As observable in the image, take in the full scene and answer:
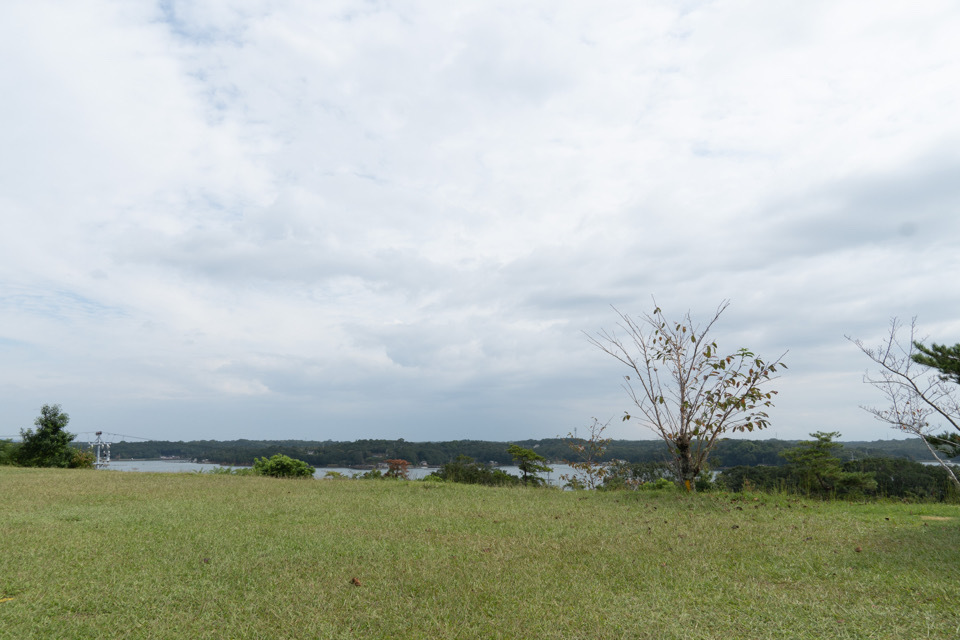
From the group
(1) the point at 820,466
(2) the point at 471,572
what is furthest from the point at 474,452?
(2) the point at 471,572

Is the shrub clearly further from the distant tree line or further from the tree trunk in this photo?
the tree trunk

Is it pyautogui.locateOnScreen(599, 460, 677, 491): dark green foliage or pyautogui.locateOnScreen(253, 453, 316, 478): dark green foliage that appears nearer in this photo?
pyautogui.locateOnScreen(599, 460, 677, 491): dark green foliage

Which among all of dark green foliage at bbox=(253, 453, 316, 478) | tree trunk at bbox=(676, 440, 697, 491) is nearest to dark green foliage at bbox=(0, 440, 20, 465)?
dark green foliage at bbox=(253, 453, 316, 478)

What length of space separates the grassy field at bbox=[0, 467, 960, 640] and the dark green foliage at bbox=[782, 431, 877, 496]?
6315mm

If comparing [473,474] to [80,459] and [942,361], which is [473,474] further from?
[80,459]

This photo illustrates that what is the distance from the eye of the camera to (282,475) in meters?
13.5

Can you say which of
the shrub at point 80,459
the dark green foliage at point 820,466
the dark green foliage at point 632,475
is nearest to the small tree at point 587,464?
the dark green foliage at point 632,475

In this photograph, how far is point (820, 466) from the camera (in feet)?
45.2

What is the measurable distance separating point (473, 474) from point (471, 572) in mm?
9459

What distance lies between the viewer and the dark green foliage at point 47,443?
620 inches

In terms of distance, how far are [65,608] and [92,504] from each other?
5.04m

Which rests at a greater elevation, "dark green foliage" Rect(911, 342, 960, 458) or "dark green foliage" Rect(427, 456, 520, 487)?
"dark green foliage" Rect(911, 342, 960, 458)

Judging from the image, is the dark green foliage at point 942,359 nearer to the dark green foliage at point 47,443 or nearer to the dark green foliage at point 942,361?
the dark green foliage at point 942,361

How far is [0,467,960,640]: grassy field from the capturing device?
3.19 m
